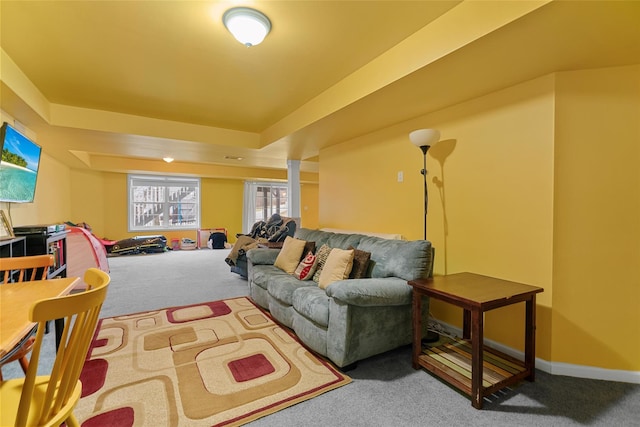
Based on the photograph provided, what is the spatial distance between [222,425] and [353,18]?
2.46 m

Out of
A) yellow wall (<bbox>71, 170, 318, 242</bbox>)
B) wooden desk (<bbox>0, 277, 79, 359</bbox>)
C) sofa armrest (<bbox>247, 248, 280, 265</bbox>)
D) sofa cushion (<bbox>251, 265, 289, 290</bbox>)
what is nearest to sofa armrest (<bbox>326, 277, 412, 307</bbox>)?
sofa cushion (<bbox>251, 265, 289, 290</bbox>)

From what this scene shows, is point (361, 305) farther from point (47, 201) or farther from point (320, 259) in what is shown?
point (47, 201)

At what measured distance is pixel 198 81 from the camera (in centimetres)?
277

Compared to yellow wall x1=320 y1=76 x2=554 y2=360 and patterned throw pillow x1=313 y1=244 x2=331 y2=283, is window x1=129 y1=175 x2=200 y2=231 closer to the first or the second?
patterned throw pillow x1=313 y1=244 x2=331 y2=283

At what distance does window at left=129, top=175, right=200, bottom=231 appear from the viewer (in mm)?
8008

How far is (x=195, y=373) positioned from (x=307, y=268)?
4.31 ft

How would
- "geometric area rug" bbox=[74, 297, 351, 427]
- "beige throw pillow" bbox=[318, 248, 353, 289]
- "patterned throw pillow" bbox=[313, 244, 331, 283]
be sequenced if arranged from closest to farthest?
"geometric area rug" bbox=[74, 297, 351, 427] → "beige throw pillow" bbox=[318, 248, 353, 289] → "patterned throw pillow" bbox=[313, 244, 331, 283]

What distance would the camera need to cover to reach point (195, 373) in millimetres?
2035

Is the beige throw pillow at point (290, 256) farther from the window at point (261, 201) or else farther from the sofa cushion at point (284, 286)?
the window at point (261, 201)

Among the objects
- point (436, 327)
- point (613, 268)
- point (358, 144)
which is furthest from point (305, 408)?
point (358, 144)

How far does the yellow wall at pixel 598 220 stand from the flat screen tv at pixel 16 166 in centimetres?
455

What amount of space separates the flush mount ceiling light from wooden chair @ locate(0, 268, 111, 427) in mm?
1603

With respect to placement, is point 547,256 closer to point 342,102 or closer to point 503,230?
point 503,230

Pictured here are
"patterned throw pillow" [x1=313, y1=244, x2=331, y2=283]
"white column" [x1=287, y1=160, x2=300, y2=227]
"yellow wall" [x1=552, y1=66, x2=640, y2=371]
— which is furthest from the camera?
"white column" [x1=287, y1=160, x2=300, y2=227]
